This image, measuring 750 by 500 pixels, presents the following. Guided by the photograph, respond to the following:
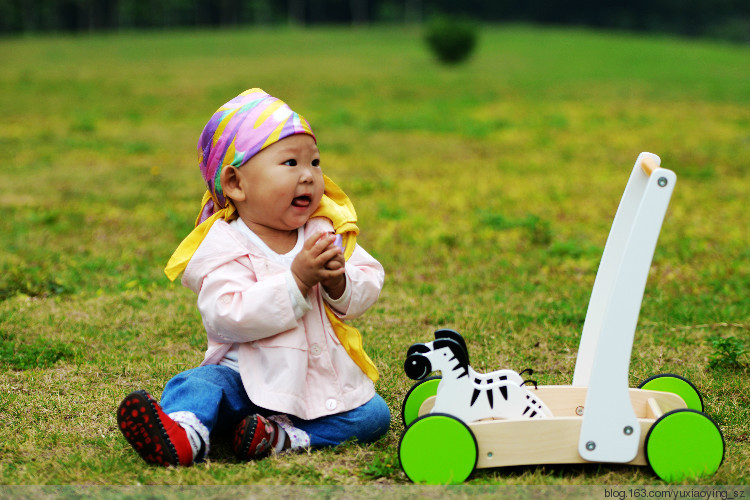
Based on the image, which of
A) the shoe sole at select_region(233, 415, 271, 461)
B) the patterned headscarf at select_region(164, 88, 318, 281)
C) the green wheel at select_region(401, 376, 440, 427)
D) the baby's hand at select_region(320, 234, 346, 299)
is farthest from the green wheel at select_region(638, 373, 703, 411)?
the patterned headscarf at select_region(164, 88, 318, 281)

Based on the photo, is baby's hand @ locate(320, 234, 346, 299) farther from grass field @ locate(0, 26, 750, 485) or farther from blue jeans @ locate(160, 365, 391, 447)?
grass field @ locate(0, 26, 750, 485)

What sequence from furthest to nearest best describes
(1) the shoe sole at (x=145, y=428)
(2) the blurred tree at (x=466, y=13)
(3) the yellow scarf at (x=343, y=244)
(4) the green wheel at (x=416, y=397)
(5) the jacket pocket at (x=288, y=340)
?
(2) the blurred tree at (x=466, y=13) < (4) the green wheel at (x=416, y=397) < (3) the yellow scarf at (x=343, y=244) < (5) the jacket pocket at (x=288, y=340) < (1) the shoe sole at (x=145, y=428)

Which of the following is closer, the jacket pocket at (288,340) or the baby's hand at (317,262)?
the baby's hand at (317,262)

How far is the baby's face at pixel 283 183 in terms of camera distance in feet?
9.56

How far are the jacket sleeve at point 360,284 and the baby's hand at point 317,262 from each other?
17 cm

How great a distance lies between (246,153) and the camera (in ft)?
9.58

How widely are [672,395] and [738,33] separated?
7002cm

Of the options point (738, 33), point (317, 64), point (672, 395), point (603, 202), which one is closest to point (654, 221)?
point (672, 395)

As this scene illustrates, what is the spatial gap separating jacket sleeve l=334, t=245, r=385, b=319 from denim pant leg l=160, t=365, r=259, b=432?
45 centimetres

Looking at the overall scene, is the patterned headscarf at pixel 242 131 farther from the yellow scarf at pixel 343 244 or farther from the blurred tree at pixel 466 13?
the blurred tree at pixel 466 13

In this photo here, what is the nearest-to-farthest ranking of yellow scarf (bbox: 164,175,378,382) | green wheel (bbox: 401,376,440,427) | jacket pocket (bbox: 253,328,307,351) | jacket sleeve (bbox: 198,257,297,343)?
jacket sleeve (bbox: 198,257,297,343), jacket pocket (bbox: 253,328,307,351), yellow scarf (bbox: 164,175,378,382), green wheel (bbox: 401,376,440,427)

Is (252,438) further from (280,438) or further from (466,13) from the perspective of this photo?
(466,13)

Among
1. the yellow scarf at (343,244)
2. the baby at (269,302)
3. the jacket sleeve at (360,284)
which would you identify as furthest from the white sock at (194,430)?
the jacket sleeve at (360,284)

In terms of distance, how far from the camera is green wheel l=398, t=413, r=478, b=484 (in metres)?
2.71
